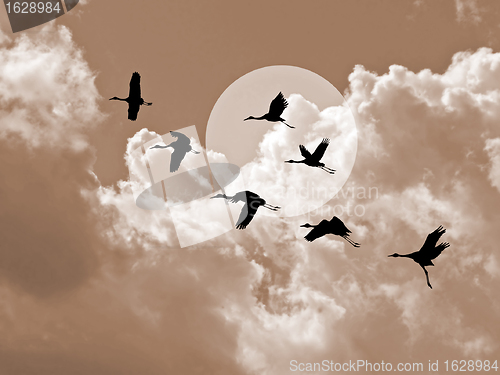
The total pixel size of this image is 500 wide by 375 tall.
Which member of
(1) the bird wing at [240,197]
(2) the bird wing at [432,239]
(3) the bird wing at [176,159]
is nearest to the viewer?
(2) the bird wing at [432,239]

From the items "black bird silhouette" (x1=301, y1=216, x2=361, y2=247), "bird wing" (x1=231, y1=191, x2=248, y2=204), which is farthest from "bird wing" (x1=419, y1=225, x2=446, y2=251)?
"bird wing" (x1=231, y1=191, x2=248, y2=204)

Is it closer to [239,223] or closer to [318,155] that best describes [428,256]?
[318,155]

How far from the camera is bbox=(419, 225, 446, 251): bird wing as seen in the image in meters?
22.3

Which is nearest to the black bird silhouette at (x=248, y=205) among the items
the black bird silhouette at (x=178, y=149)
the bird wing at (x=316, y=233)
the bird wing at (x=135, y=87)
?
the bird wing at (x=316, y=233)

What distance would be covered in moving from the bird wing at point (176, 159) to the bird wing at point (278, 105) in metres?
8.87

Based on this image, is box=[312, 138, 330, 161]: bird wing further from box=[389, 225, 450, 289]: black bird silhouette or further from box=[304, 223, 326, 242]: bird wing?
box=[389, 225, 450, 289]: black bird silhouette

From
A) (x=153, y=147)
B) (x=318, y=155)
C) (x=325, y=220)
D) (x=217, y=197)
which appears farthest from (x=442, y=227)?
(x=153, y=147)

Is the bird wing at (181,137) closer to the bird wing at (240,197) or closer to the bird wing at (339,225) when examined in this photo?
the bird wing at (240,197)

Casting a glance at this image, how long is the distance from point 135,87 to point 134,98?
0.95m

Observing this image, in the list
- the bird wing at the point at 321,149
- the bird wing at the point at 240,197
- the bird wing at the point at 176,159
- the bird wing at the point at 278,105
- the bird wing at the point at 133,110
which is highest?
the bird wing at the point at 176,159

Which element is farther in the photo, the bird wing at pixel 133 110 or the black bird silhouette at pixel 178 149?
the black bird silhouette at pixel 178 149

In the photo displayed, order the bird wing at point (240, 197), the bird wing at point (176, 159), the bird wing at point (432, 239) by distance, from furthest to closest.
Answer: the bird wing at point (176, 159)
the bird wing at point (240, 197)
the bird wing at point (432, 239)

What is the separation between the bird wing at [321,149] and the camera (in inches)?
1057

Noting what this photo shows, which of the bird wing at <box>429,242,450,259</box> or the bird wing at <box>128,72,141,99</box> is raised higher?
the bird wing at <box>128,72,141,99</box>
